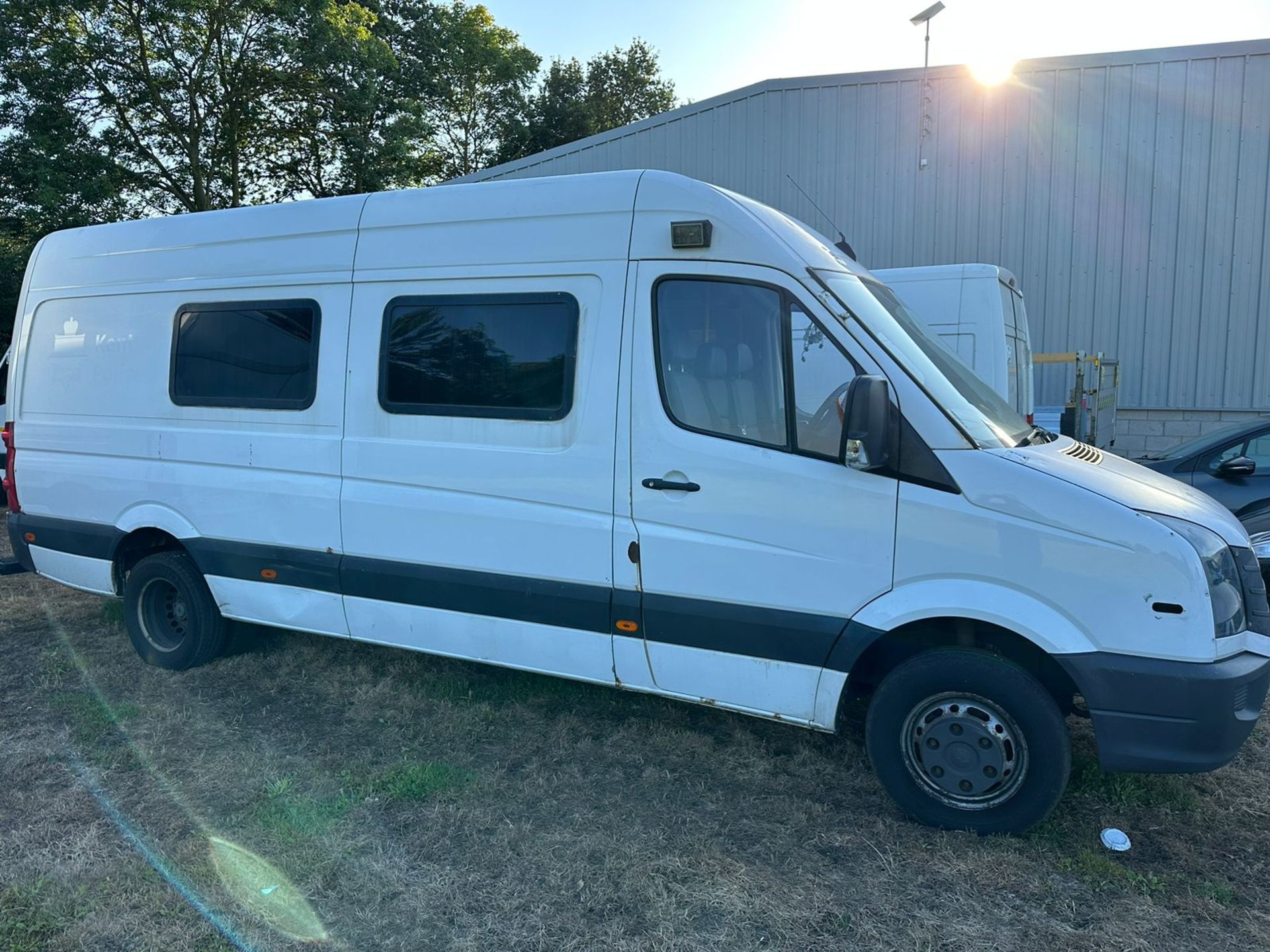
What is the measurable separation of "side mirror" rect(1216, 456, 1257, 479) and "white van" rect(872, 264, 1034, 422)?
1.41m

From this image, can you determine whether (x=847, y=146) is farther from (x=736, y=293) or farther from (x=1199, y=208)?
(x=736, y=293)

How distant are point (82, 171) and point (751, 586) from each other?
17722 mm

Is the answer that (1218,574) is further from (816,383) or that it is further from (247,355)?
(247,355)

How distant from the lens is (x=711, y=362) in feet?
12.0

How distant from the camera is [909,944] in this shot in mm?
2852

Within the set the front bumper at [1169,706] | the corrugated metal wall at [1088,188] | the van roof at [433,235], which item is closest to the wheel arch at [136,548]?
the van roof at [433,235]

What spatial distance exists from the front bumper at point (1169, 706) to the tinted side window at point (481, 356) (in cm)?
228

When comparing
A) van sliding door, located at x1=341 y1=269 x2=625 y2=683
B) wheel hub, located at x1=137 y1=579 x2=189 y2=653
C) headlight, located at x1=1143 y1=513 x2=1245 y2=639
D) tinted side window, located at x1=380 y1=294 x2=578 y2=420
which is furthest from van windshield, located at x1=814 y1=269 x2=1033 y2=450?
wheel hub, located at x1=137 y1=579 x2=189 y2=653

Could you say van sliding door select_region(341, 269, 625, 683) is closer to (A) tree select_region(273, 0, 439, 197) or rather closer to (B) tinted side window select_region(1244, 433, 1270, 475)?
(B) tinted side window select_region(1244, 433, 1270, 475)

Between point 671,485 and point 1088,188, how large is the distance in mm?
10464

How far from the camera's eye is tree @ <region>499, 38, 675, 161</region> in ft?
91.7

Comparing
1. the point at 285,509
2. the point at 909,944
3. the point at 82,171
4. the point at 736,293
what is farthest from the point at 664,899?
the point at 82,171

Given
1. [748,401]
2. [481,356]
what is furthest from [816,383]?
[481,356]

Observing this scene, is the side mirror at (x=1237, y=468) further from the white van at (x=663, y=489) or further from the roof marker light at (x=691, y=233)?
the roof marker light at (x=691, y=233)
